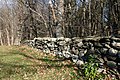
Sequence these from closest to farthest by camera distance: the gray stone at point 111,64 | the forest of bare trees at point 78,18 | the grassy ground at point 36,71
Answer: the gray stone at point 111,64 < the grassy ground at point 36,71 < the forest of bare trees at point 78,18

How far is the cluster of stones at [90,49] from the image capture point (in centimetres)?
818

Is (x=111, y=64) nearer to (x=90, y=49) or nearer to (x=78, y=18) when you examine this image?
(x=90, y=49)

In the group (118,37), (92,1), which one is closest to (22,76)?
(118,37)

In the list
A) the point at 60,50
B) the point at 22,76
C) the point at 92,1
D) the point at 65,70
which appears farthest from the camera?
the point at 92,1

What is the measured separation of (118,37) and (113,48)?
1.40 feet

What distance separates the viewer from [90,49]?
9523 millimetres

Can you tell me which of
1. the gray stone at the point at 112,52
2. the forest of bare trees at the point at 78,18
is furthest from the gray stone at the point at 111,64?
the forest of bare trees at the point at 78,18

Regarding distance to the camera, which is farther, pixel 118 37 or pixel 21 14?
pixel 21 14

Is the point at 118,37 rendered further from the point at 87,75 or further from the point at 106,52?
the point at 87,75

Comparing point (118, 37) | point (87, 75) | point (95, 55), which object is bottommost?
point (87, 75)

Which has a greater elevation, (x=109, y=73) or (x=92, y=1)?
(x=92, y=1)

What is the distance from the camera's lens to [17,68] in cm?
1001

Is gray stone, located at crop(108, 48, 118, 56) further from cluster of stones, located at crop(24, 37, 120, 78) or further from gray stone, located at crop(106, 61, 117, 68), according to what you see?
gray stone, located at crop(106, 61, 117, 68)

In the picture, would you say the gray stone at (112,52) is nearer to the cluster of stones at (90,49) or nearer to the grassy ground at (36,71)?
the cluster of stones at (90,49)
